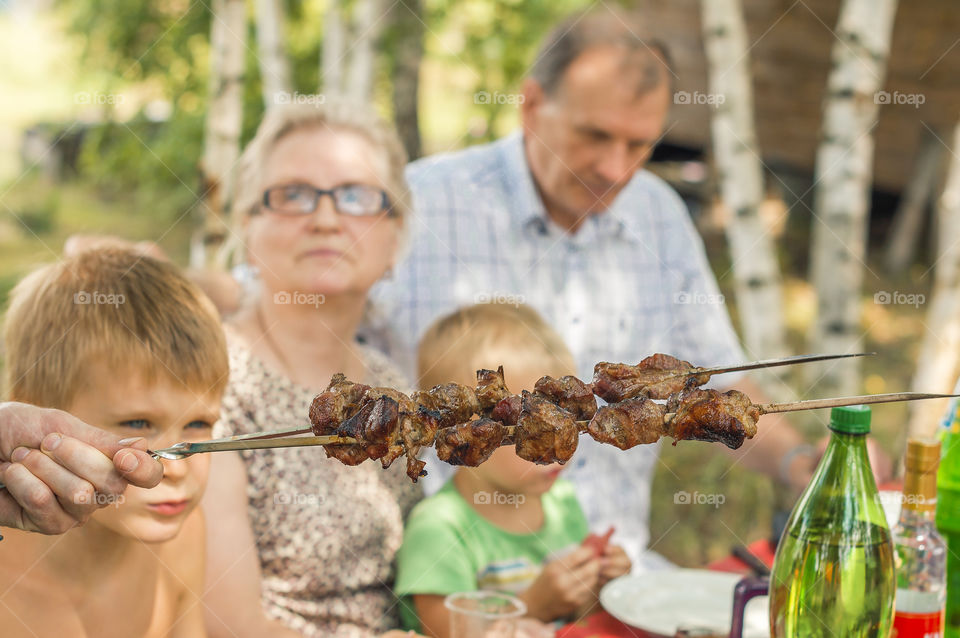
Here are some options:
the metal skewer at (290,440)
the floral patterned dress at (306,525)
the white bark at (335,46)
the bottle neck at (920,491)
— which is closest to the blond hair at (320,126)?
the floral patterned dress at (306,525)

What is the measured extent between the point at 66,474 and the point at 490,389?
0.78m

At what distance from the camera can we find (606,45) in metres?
3.45

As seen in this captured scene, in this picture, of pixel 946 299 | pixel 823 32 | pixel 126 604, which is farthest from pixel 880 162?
pixel 126 604

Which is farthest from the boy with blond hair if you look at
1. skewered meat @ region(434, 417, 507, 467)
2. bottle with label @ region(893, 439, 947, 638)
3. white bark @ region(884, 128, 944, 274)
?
white bark @ region(884, 128, 944, 274)

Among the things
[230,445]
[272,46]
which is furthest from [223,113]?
[230,445]

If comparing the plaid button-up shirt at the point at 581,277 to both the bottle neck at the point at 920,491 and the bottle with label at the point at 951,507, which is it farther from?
the bottle neck at the point at 920,491

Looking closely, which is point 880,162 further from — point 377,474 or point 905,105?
point 377,474

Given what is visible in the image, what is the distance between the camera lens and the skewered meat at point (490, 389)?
1.69 m

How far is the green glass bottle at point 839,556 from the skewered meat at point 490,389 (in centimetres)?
66

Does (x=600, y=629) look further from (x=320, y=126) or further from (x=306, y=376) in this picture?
(x=320, y=126)

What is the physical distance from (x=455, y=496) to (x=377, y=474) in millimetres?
260

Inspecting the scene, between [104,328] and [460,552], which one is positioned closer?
[104,328]

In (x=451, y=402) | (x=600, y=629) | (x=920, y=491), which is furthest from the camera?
(x=600, y=629)

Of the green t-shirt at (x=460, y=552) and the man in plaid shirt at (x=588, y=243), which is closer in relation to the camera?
the green t-shirt at (x=460, y=552)
